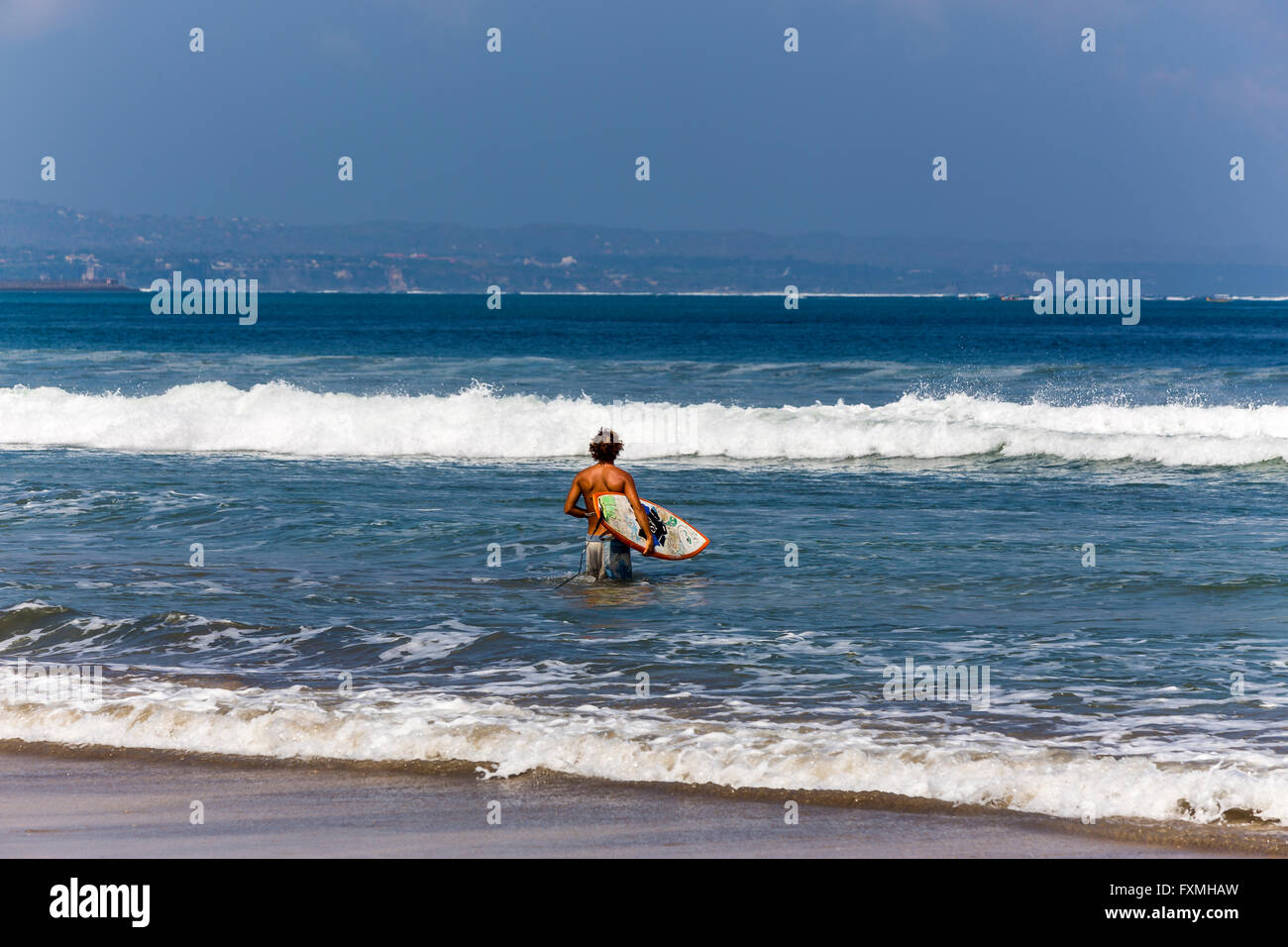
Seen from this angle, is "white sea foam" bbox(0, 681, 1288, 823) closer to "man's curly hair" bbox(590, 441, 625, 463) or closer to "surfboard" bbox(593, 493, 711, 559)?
"surfboard" bbox(593, 493, 711, 559)

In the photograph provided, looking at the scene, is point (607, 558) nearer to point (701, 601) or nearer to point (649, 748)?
point (701, 601)

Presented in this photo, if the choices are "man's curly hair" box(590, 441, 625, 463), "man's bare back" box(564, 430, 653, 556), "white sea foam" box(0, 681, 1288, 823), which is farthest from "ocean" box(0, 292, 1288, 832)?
"man's curly hair" box(590, 441, 625, 463)

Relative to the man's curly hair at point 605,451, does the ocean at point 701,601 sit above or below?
below

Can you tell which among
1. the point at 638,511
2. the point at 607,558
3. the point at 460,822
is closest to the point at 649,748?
the point at 460,822

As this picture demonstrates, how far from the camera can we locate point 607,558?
11.4 meters

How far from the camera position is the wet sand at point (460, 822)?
5.44m

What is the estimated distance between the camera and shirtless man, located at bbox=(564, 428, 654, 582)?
36.6 feet

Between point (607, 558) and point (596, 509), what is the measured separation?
20.1 inches

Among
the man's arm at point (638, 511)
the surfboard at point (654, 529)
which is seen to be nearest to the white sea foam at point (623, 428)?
the surfboard at point (654, 529)

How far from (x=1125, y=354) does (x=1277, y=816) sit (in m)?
57.4

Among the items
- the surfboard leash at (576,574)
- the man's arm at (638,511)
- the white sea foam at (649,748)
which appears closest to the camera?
the white sea foam at (649,748)

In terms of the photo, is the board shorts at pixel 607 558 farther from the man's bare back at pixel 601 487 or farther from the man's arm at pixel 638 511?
the man's arm at pixel 638 511
